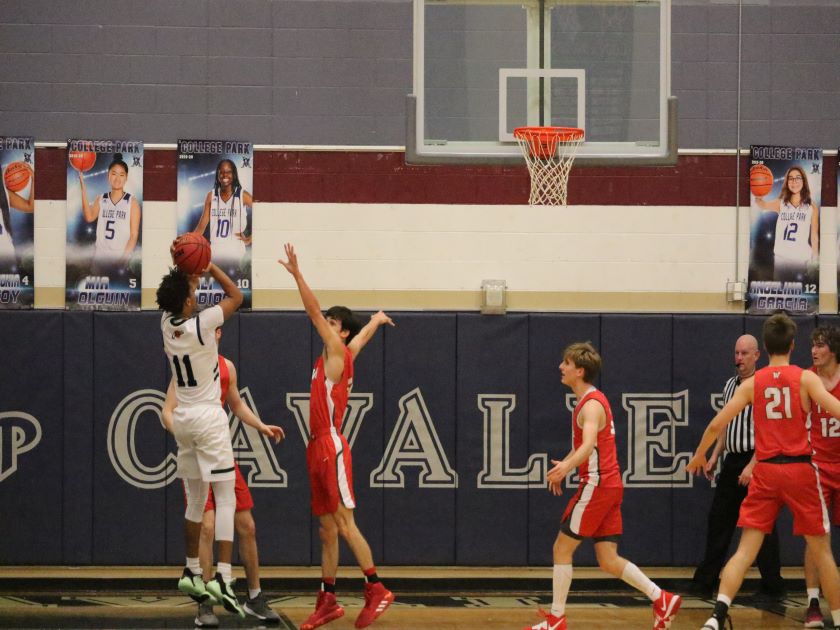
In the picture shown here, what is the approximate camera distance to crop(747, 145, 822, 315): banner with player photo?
34.6 ft

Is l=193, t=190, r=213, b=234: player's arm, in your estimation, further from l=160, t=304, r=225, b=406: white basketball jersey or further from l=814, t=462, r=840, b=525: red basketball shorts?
l=814, t=462, r=840, b=525: red basketball shorts

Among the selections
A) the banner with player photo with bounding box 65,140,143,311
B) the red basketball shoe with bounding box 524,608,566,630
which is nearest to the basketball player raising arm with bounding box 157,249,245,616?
the red basketball shoe with bounding box 524,608,566,630

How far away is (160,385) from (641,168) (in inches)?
174

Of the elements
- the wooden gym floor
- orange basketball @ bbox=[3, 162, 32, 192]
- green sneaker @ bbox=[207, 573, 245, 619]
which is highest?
orange basketball @ bbox=[3, 162, 32, 192]

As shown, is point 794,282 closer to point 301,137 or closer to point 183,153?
point 301,137

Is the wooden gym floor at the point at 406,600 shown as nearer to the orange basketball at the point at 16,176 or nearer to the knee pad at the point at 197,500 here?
the knee pad at the point at 197,500

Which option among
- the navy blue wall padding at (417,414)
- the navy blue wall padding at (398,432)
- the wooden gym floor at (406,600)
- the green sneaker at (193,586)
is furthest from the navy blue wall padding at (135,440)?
the green sneaker at (193,586)

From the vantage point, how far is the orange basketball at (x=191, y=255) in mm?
7770

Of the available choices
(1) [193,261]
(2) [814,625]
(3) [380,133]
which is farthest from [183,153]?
(2) [814,625]

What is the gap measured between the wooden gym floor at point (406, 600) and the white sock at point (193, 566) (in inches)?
18.1

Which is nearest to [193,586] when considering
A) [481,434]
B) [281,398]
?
[281,398]

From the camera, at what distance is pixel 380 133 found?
10500 millimetres

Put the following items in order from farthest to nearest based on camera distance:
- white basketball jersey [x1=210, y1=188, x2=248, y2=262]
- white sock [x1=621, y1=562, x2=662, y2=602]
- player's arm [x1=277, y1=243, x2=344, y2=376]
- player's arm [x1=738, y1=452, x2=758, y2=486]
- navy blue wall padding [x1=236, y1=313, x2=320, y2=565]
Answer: white basketball jersey [x1=210, y1=188, x2=248, y2=262]
navy blue wall padding [x1=236, y1=313, x2=320, y2=565]
player's arm [x1=738, y1=452, x2=758, y2=486]
player's arm [x1=277, y1=243, x2=344, y2=376]
white sock [x1=621, y1=562, x2=662, y2=602]

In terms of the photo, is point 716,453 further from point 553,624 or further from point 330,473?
point 330,473
